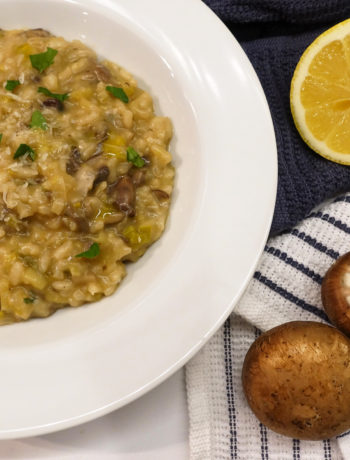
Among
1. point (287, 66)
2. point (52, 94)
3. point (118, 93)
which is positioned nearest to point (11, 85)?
point (52, 94)

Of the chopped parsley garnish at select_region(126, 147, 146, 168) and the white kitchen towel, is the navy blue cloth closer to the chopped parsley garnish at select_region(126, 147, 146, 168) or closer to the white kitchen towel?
the white kitchen towel

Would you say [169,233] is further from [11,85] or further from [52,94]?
[11,85]

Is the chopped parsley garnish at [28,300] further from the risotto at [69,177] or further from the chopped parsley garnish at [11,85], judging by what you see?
the chopped parsley garnish at [11,85]

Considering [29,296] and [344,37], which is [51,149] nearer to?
[29,296]

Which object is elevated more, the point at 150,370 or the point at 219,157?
the point at 219,157

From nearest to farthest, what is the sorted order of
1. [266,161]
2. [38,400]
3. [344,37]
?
[38,400]
[266,161]
[344,37]

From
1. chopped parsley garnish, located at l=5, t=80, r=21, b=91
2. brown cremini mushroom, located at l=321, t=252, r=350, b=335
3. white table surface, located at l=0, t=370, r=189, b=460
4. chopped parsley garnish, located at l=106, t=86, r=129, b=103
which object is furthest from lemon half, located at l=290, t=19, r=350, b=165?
white table surface, located at l=0, t=370, r=189, b=460

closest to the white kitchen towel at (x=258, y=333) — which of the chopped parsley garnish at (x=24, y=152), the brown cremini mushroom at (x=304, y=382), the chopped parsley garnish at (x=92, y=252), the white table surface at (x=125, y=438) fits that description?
the white table surface at (x=125, y=438)

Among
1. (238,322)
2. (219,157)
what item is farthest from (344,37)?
(238,322)
